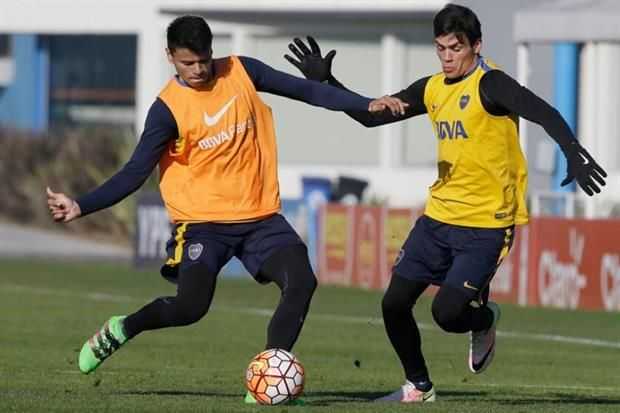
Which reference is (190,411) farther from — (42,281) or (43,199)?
(43,199)

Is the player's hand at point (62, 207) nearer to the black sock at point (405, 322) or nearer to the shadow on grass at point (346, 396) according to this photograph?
the shadow on grass at point (346, 396)

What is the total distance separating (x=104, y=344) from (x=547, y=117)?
9.21 ft

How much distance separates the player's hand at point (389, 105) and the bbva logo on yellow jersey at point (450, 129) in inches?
8.7

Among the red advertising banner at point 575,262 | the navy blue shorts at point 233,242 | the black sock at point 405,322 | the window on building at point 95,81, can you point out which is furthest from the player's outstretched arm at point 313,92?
the window on building at point 95,81

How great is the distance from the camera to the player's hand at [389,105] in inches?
421

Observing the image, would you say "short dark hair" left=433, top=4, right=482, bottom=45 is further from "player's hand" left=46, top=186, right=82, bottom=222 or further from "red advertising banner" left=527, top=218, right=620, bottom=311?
"red advertising banner" left=527, top=218, right=620, bottom=311

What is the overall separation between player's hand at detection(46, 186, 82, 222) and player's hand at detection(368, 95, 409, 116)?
1749 mm

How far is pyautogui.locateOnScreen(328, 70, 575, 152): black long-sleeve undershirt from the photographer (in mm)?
10289

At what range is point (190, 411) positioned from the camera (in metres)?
9.86

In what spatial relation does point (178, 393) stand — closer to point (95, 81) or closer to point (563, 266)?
point (563, 266)

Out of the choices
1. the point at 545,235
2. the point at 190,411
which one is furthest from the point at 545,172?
the point at 190,411

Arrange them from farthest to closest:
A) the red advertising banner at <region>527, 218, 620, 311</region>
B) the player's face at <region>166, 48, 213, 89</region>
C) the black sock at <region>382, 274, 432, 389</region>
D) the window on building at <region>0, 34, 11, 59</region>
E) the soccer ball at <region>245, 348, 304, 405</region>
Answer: the window on building at <region>0, 34, 11, 59</region>, the red advertising banner at <region>527, 218, 620, 311</region>, the black sock at <region>382, 274, 432, 389</region>, the player's face at <region>166, 48, 213, 89</region>, the soccer ball at <region>245, 348, 304, 405</region>

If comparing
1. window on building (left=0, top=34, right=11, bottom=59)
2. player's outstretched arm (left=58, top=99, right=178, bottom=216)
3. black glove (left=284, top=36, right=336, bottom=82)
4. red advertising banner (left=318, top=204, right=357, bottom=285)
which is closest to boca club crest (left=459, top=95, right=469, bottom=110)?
black glove (left=284, top=36, right=336, bottom=82)

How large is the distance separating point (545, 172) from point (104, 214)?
1193 centimetres
